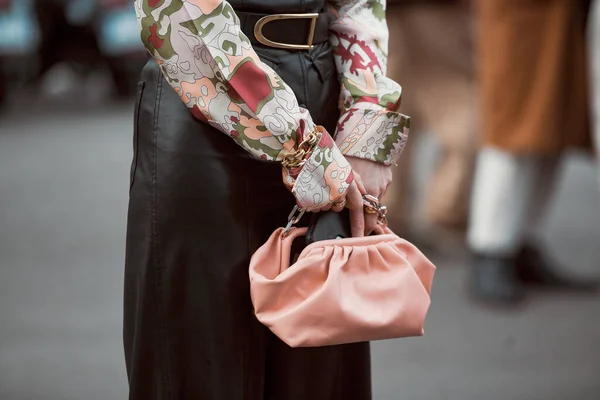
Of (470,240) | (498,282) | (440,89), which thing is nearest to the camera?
(498,282)

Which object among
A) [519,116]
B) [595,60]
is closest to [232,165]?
[595,60]

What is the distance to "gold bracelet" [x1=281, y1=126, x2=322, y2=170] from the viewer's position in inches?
65.4

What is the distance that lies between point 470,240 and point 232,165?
2.77m

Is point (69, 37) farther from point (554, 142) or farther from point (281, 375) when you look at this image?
point (281, 375)

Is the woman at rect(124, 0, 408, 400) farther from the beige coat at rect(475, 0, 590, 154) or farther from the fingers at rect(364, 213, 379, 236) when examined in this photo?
the beige coat at rect(475, 0, 590, 154)

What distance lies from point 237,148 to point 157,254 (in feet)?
0.84

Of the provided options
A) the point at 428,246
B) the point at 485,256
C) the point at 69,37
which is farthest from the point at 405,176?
the point at 69,37

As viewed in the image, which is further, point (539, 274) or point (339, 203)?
point (539, 274)

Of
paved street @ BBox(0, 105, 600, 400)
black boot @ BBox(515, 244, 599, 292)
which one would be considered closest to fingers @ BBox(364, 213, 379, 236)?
paved street @ BBox(0, 105, 600, 400)

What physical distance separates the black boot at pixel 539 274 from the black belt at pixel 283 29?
2885 mm

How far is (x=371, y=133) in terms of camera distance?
1785 mm

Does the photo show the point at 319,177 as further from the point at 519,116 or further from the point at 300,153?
the point at 519,116

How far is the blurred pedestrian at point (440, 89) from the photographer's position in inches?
188

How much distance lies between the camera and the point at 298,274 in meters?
1.65
